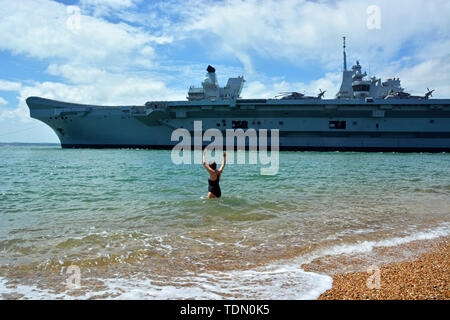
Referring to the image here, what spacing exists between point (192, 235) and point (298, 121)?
3234cm

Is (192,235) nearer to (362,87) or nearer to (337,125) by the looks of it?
(337,125)

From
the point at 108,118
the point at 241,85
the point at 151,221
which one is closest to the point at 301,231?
the point at 151,221

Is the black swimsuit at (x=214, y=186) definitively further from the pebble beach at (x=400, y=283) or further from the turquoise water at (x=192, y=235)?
the pebble beach at (x=400, y=283)

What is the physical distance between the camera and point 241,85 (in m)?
42.8

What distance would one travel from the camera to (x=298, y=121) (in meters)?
35.2

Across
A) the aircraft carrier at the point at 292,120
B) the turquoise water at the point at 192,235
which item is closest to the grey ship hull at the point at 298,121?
the aircraft carrier at the point at 292,120

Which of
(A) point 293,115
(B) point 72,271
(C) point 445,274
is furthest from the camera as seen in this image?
(A) point 293,115

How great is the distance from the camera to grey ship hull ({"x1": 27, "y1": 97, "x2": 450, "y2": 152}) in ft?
110

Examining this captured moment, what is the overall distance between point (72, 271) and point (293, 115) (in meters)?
33.7

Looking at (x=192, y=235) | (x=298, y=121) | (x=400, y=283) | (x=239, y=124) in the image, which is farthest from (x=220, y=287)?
(x=298, y=121)

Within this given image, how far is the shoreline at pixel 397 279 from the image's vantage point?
2.50m
